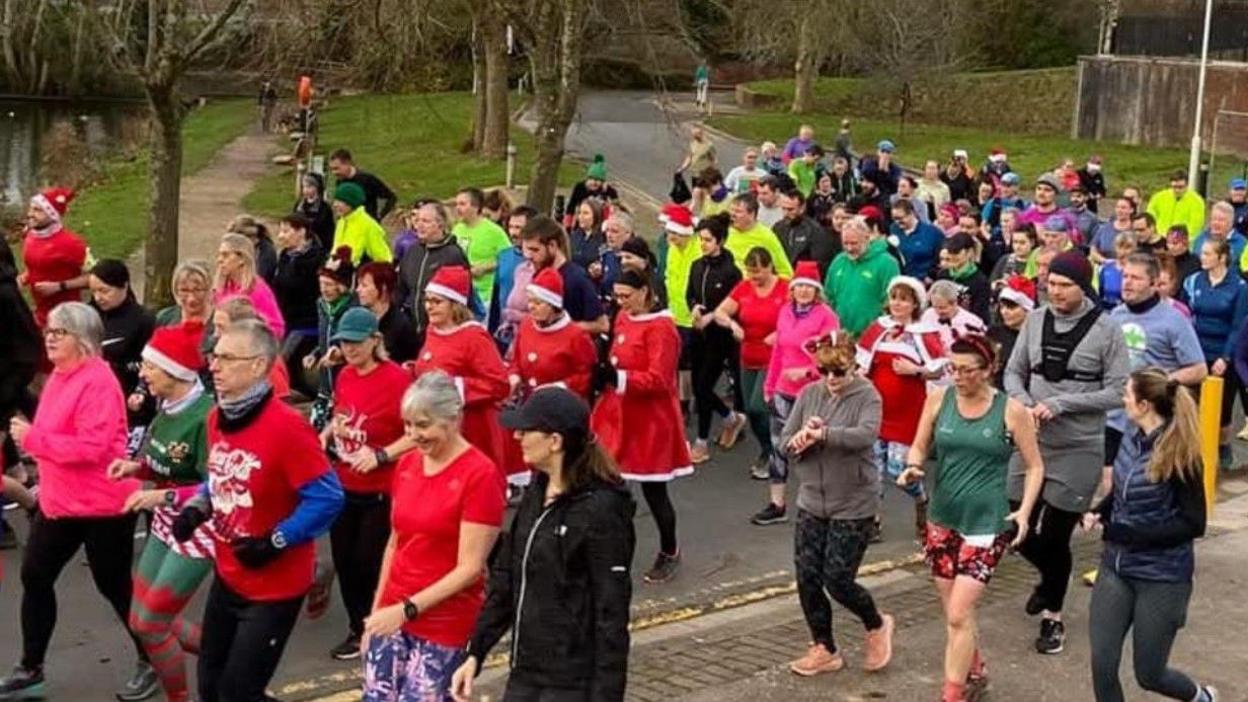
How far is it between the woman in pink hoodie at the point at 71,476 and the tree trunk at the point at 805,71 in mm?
41663

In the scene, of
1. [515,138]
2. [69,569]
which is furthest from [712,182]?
[515,138]

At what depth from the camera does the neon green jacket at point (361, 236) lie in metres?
12.4

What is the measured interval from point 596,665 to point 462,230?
8131 mm

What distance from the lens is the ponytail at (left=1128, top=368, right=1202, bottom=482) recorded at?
6402 mm

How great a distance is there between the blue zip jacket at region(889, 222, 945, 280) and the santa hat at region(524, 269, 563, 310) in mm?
6493

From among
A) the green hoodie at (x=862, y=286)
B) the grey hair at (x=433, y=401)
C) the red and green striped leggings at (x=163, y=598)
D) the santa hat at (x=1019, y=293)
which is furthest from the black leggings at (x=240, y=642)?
the green hoodie at (x=862, y=286)

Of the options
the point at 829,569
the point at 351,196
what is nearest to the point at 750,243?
the point at 351,196

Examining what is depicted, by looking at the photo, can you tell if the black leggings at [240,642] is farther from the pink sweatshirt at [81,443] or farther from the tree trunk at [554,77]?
the tree trunk at [554,77]

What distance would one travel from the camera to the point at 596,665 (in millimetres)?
4965

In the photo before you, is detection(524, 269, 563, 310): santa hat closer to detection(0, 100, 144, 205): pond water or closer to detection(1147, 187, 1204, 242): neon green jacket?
detection(1147, 187, 1204, 242): neon green jacket

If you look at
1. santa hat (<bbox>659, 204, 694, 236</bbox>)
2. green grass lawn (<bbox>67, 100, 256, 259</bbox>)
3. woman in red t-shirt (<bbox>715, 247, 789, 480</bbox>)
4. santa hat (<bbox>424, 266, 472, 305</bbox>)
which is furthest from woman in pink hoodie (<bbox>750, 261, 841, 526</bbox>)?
green grass lawn (<bbox>67, 100, 256, 259</bbox>)

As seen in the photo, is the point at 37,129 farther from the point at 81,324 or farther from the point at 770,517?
the point at 81,324

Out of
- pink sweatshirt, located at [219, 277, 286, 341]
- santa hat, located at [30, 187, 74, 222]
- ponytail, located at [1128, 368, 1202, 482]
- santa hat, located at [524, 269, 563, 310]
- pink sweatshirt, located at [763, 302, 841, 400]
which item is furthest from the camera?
santa hat, located at [30, 187, 74, 222]

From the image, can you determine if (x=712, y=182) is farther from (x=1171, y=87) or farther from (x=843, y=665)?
(x=1171, y=87)
